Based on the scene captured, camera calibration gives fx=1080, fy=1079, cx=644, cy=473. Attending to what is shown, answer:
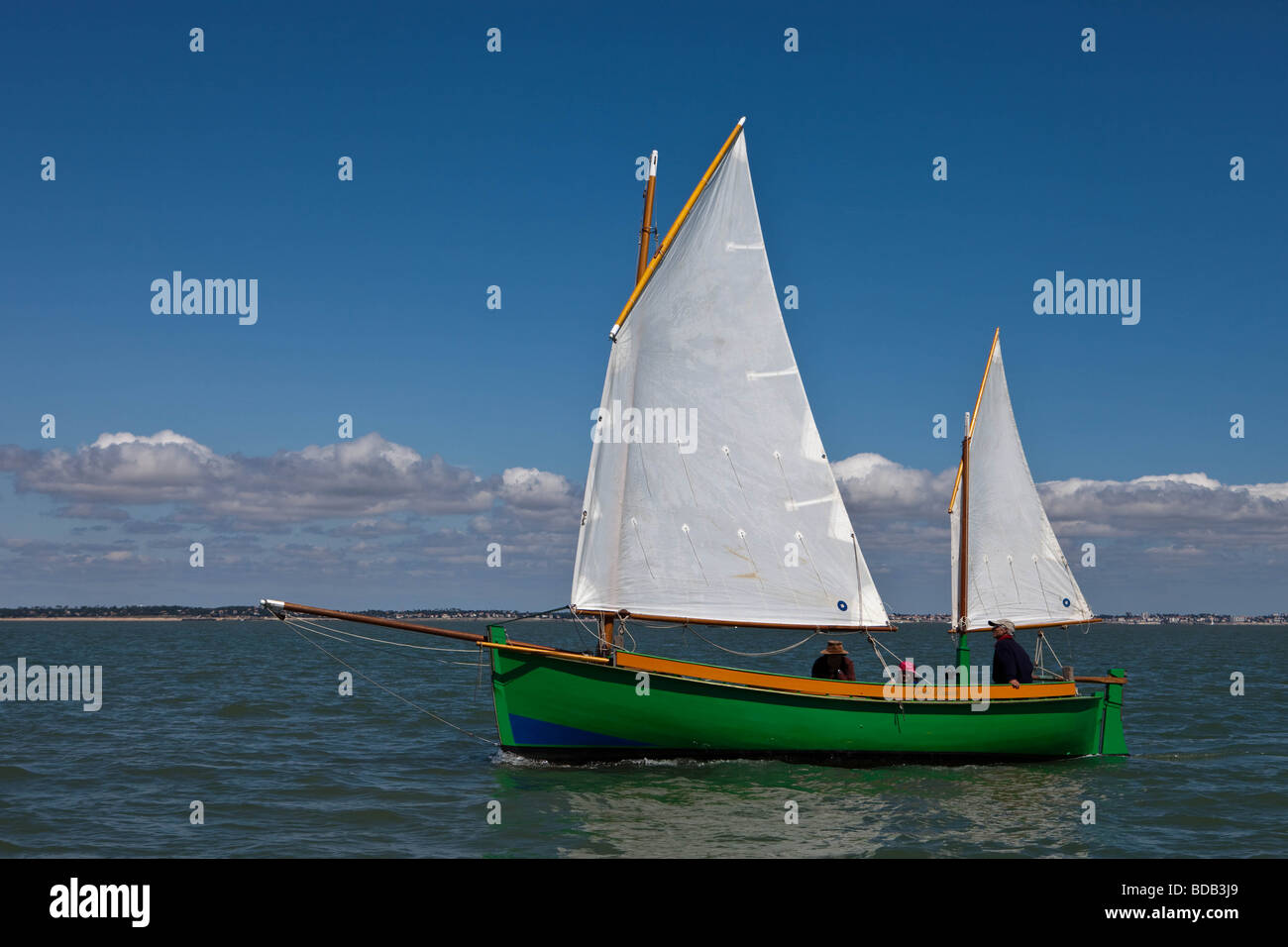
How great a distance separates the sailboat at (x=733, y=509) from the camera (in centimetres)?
2192

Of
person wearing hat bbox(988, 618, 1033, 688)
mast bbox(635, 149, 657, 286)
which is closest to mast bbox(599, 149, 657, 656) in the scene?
mast bbox(635, 149, 657, 286)

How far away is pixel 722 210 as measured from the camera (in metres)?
22.7

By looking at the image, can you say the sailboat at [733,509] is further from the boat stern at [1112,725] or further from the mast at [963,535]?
the mast at [963,535]

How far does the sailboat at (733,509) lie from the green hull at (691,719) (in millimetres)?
65

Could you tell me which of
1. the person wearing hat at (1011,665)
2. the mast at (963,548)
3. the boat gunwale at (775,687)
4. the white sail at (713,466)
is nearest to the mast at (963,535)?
the mast at (963,548)

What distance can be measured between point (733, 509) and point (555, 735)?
5828mm

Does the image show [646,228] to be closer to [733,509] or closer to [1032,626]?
[733,509]

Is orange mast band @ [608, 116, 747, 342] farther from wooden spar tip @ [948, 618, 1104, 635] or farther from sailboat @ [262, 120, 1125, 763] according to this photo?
wooden spar tip @ [948, 618, 1104, 635]

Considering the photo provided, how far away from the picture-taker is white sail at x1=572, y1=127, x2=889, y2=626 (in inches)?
879

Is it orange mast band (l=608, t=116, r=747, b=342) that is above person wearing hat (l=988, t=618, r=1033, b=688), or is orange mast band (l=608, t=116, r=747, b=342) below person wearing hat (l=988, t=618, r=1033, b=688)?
above

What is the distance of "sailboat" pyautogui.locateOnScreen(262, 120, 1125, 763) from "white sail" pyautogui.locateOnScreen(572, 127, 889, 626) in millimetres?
29

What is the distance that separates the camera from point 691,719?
21219mm
